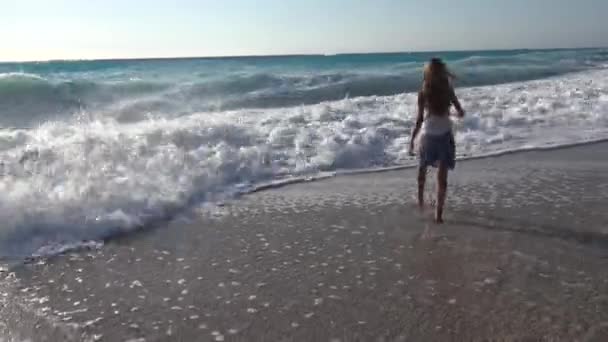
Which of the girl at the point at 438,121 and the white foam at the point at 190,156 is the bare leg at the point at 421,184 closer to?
the girl at the point at 438,121

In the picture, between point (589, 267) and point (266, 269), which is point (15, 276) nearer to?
point (266, 269)

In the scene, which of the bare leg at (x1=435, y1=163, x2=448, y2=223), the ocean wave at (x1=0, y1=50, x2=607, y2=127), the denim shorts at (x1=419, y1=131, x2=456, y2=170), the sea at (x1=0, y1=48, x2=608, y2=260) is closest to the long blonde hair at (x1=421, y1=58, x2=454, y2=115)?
the denim shorts at (x1=419, y1=131, x2=456, y2=170)

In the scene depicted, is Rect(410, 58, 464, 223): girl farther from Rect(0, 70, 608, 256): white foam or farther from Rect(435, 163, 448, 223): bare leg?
Rect(0, 70, 608, 256): white foam

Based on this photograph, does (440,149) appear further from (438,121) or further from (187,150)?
(187,150)

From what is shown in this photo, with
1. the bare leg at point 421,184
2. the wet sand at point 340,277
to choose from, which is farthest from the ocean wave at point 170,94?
the bare leg at point 421,184

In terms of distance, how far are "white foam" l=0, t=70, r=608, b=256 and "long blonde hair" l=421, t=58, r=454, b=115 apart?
8.15 feet

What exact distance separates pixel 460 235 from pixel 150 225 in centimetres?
280

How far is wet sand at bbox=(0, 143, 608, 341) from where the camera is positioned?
3.23 metres

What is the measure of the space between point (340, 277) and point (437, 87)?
7.13 feet

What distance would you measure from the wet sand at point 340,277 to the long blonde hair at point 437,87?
1.03 m

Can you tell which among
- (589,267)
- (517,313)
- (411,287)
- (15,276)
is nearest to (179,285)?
(15,276)

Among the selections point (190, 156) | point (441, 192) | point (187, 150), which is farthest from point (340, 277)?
point (187, 150)

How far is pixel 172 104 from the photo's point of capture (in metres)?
20.0

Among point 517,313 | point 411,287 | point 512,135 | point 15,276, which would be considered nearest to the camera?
point 517,313
